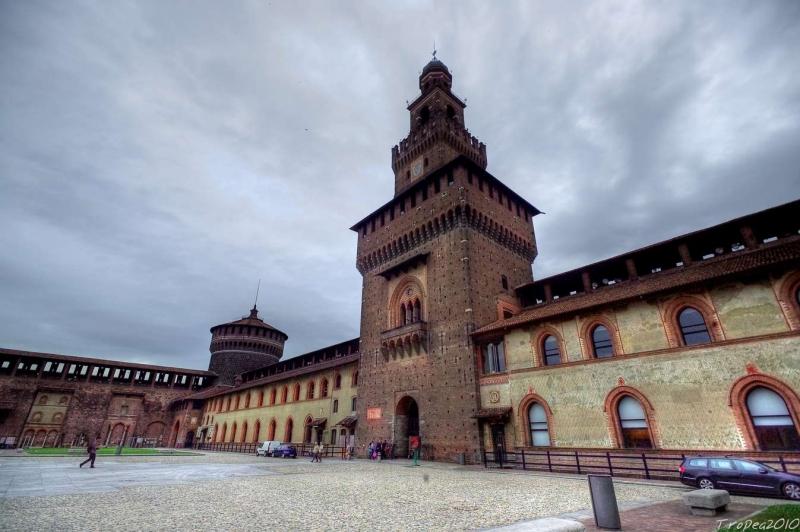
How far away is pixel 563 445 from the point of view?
61.8 feet

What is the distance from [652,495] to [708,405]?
22.5 ft

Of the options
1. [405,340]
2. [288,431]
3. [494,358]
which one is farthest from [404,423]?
[288,431]

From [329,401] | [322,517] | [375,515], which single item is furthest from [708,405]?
[329,401]

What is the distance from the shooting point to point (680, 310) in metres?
17.1

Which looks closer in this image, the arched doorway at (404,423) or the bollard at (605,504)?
the bollard at (605,504)

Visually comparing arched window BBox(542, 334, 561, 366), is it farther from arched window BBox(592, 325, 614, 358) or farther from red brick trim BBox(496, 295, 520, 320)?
red brick trim BBox(496, 295, 520, 320)

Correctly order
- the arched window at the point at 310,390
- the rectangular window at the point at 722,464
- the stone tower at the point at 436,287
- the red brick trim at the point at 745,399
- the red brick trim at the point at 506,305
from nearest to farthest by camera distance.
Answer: the rectangular window at the point at 722,464 → the red brick trim at the point at 745,399 → the stone tower at the point at 436,287 → the red brick trim at the point at 506,305 → the arched window at the point at 310,390

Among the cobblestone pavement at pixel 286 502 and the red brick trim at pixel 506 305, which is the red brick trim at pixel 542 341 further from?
the cobblestone pavement at pixel 286 502

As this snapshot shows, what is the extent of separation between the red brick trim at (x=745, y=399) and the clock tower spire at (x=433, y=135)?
25029 mm

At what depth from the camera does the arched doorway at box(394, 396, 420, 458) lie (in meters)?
26.2

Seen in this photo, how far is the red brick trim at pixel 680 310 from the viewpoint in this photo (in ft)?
52.0

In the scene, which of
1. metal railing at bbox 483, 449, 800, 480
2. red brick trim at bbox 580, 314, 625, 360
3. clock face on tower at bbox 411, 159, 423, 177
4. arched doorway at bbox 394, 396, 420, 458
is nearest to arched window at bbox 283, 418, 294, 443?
arched doorway at bbox 394, 396, 420, 458

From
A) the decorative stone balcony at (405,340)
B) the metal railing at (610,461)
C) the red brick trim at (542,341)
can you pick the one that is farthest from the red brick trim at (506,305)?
the metal railing at (610,461)

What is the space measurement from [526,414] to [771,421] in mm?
9848
